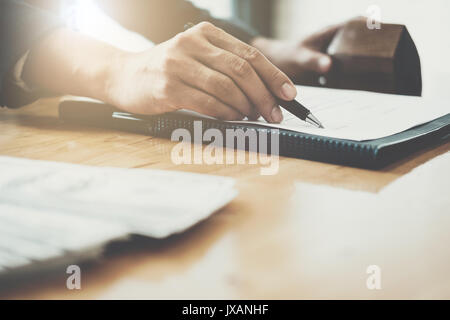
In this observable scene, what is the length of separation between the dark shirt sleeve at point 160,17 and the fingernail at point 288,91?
65 centimetres

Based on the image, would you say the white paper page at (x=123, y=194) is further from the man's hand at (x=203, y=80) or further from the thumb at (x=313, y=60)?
the thumb at (x=313, y=60)

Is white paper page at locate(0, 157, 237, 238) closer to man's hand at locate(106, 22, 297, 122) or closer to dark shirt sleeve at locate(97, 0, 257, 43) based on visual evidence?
man's hand at locate(106, 22, 297, 122)

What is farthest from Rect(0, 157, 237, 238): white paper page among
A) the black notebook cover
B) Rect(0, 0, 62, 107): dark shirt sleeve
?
Rect(0, 0, 62, 107): dark shirt sleeve

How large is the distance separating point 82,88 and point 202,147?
0.27 meters

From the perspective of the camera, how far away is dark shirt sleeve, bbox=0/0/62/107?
81 cm

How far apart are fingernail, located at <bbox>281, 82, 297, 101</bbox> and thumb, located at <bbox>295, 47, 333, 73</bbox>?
17.1 inches

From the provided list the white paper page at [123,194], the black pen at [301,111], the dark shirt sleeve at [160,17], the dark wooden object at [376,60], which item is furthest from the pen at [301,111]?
the dark shirt sleeve at [160,17]

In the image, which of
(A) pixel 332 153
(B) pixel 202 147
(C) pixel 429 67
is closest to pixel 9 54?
(B) pixel 202 147

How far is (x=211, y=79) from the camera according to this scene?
2.00 ft

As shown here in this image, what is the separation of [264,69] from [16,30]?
1.48 feet

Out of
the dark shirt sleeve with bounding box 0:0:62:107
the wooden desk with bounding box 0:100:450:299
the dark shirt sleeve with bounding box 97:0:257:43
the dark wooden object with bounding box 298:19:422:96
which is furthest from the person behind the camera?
the dark shirt sleeve with bounding box 97:0:257:43

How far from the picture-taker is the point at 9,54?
817 mm

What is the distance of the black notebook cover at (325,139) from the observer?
0.50 metres

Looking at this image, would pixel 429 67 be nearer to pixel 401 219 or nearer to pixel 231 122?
pixel 231 122
